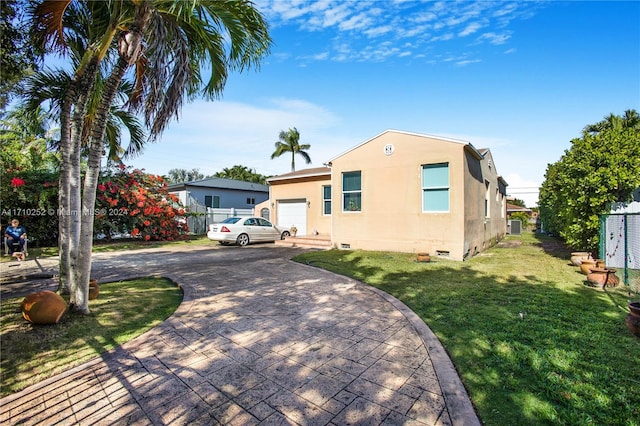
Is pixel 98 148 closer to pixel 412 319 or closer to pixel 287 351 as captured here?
pixel 287 351

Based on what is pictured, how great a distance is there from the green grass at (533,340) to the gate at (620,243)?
101cm

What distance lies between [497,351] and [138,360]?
13.4 feet

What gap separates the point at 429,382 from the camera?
2.89 m

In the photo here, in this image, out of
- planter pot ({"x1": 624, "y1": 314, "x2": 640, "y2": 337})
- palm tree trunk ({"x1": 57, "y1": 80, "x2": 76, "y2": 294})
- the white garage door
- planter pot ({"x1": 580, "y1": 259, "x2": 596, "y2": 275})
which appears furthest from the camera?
the white garage door

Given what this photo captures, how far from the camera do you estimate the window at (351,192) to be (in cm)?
1238

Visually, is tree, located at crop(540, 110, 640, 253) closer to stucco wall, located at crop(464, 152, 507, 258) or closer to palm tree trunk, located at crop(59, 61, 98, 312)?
stucco wall, located at crop(464, 152, 507, 258)

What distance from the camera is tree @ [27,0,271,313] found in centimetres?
421

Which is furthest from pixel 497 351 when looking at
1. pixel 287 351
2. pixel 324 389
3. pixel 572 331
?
pixel 287 351

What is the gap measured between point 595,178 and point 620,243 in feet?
5.93

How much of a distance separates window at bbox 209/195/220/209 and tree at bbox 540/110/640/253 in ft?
70.4

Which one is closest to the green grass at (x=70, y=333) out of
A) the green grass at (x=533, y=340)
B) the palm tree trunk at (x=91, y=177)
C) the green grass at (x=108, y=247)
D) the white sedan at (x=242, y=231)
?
the palm tree trunk at (x=91, y=177)

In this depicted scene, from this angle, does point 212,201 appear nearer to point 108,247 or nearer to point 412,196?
point 108,247

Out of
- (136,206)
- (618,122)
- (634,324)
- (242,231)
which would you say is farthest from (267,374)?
(618,122)

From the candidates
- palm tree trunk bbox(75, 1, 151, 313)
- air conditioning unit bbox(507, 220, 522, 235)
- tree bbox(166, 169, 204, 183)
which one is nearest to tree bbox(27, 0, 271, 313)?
palm tree trunk bbox(75, 1, 151, 313)
